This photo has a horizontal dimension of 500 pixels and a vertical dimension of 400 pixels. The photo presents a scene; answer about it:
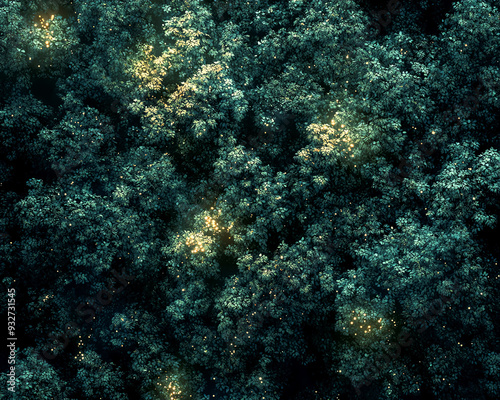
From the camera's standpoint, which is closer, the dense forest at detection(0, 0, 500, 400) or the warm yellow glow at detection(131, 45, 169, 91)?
the dense forest at detection(0, 0, 500, 400)

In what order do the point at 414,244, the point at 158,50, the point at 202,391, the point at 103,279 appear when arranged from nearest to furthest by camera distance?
the point at 414,244 < the point at 202,391 < the point at 103,279 < the point at 158,50

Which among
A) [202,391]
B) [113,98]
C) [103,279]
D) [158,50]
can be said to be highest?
[158,50]

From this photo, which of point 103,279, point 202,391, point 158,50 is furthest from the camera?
point 158,50

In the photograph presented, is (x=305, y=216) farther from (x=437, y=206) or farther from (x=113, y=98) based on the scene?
(x=113, y=98)

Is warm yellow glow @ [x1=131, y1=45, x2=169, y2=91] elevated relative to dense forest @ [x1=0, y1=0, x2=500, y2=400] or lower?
elevated

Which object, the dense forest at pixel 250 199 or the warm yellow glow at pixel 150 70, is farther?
the warm yellow glow at pixel 150 70

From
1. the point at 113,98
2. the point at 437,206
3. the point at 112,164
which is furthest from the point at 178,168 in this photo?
the point at 437,206

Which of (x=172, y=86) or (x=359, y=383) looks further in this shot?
(x=172, y=86)

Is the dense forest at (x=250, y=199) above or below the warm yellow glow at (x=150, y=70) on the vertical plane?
below
